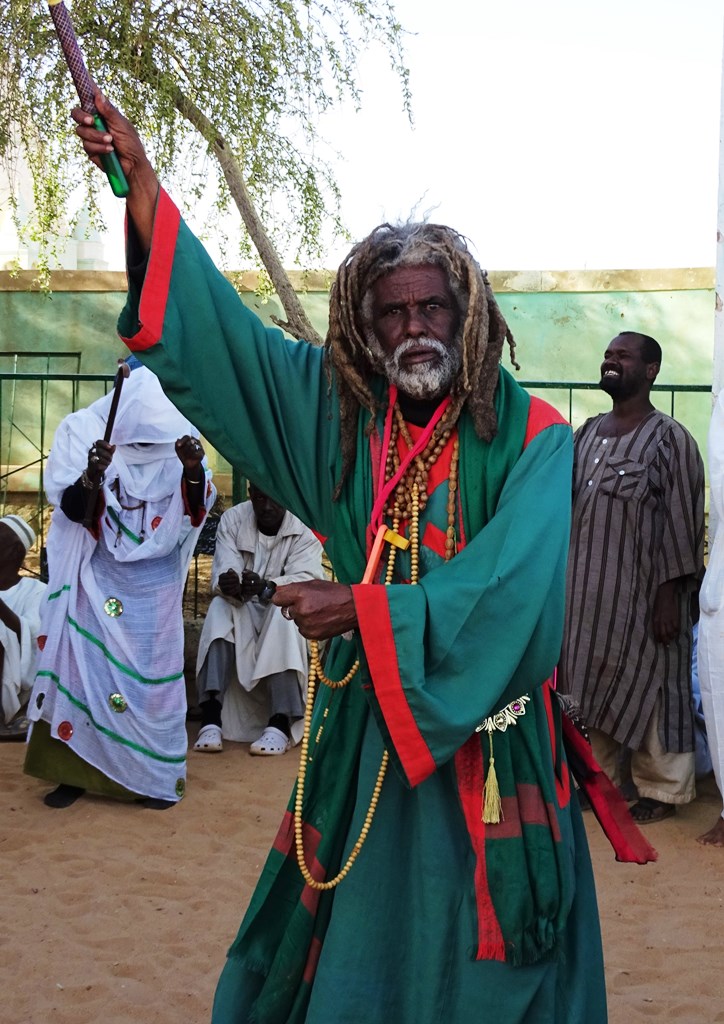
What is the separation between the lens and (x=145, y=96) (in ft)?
32.3

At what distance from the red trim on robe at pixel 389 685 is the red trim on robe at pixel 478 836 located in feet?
0.85

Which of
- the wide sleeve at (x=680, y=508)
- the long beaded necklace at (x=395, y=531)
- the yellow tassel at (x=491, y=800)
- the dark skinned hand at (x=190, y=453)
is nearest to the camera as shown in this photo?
the yellow tassel at (x=491, y=800)

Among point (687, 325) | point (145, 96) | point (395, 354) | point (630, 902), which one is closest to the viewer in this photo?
point (395, 354)

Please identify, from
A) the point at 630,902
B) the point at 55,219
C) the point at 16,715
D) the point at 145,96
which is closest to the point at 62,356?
the point at 55,219

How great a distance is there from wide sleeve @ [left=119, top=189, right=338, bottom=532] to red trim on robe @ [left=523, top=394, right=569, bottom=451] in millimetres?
507

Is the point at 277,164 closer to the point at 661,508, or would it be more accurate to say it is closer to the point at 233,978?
the point at 661,508

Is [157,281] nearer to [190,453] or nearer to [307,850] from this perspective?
[307,850]

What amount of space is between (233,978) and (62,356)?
38.5ft

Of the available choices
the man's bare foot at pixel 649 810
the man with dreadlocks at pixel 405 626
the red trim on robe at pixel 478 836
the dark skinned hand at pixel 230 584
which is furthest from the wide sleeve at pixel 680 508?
the red trim on robe at pixel 478 836

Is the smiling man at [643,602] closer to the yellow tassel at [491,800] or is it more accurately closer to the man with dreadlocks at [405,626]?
the man with dreadlocks at [405,626]

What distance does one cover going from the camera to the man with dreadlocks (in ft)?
8.95

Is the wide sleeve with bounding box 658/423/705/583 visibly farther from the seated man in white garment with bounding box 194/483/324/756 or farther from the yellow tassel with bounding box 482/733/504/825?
the yellow tassel with bounding box 482/733/504/825

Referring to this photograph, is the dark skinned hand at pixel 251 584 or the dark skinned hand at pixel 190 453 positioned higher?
the dark skinned hand at pixel 190 453

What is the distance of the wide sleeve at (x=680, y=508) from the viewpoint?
21.7 ft
